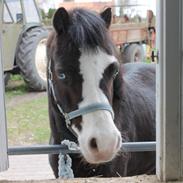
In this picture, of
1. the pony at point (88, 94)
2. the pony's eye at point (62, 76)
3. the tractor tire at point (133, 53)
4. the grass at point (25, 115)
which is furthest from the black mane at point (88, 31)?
the tractor tire at point (133, 53)

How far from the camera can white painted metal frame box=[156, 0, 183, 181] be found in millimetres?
1062

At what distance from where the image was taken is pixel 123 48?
6.24 meters

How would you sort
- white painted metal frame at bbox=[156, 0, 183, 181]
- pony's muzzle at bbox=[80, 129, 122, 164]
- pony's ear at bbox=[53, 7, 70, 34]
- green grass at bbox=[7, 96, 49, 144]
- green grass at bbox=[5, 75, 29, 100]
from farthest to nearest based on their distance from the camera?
green grass at bbox=[5, 75, 29, 100]
green grass at bbox=[7, 96, 49, 144]
pony's ear at bbox=[53, 7, 70, 34]
pony's muzzle at bbox=[80, 129, 122, 164]
white painted metal frame at bbox=[156, 0, 183, 181]

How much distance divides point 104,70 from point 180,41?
51cm

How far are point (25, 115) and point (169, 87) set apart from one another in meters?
4.32

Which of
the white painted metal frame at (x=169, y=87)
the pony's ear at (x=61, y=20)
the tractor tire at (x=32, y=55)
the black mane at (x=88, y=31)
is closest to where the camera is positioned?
the white painted metal frame at (x=169, y=87)

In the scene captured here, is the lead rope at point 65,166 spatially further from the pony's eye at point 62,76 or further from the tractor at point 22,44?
the tractor at point 22,44

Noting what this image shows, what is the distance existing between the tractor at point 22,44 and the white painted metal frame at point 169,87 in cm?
436

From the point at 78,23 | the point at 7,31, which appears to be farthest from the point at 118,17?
the point at 78,23

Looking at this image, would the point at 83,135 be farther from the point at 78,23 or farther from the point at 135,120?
the point at 135,120

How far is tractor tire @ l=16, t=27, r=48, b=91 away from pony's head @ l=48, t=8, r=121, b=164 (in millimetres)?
3743

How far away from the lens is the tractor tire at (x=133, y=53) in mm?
6220

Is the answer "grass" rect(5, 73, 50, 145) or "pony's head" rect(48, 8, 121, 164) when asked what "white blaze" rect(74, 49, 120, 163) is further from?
"grass" rect(5, 73, 50, 145)

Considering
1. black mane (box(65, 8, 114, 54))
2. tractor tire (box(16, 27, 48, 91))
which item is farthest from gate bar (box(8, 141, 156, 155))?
tractor tire (box(16, 27, 48, 91))
